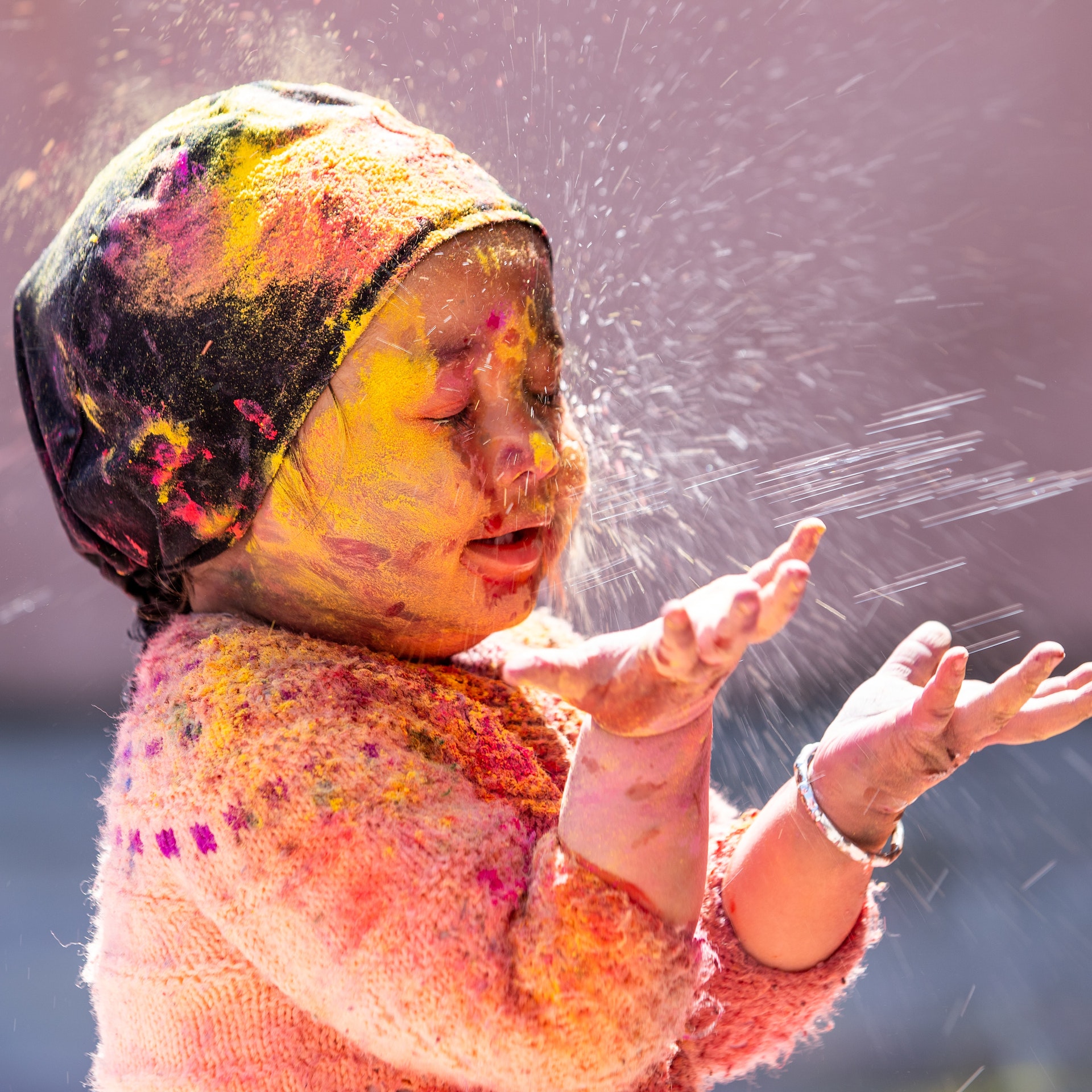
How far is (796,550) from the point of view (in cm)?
61

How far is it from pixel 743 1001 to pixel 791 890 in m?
0.10

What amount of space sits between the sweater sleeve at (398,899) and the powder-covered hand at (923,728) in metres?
0.16

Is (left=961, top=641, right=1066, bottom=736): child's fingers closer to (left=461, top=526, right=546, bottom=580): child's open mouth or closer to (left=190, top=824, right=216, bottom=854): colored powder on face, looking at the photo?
(left=461, top=526, right=546, bottom=580): child's open mouth

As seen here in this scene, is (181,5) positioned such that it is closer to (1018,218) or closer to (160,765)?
(160,765)

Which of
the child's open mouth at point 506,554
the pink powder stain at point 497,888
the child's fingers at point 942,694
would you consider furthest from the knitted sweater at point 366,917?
the child's fingers at point 942,694

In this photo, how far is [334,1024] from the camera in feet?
2.27

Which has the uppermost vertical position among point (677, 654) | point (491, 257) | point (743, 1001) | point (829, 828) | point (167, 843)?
point (491, 257)

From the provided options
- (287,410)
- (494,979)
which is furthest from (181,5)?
(494,979)

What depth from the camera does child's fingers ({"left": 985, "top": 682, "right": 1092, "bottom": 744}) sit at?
729 mm

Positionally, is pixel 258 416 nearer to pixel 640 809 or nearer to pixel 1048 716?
pixel 640 809

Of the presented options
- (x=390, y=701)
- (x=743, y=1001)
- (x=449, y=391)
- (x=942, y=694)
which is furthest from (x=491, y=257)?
(x=743, y=1001)

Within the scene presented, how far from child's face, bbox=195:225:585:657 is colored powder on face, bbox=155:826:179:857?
198 mm

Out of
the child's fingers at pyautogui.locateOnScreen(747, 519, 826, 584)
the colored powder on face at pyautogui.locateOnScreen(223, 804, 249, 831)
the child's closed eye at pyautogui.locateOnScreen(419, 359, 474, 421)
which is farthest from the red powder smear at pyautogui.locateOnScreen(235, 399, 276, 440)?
the child's fingers at pyautogui.locateOnScreen(747, 519, 826, 584)

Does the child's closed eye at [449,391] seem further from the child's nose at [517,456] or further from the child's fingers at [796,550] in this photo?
the child's fingers at [796,550]
